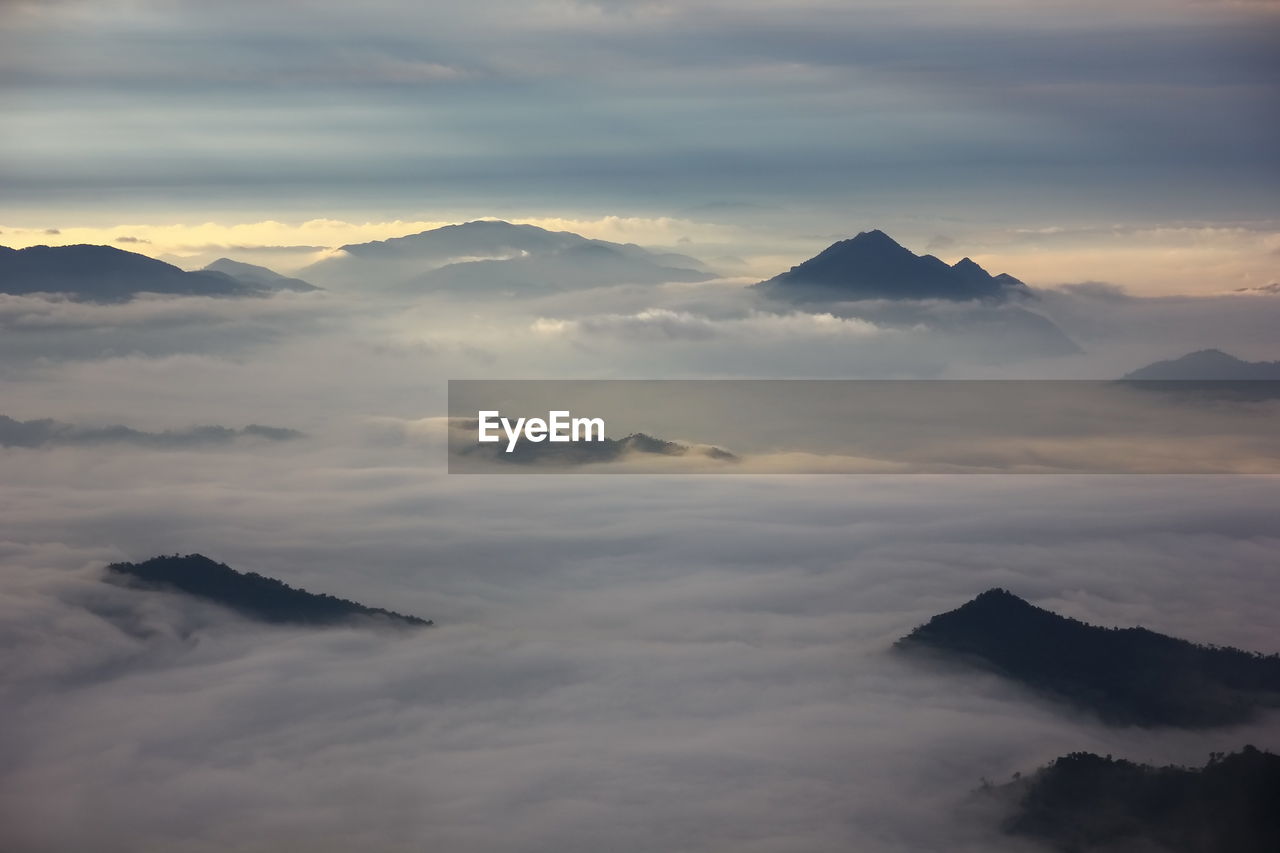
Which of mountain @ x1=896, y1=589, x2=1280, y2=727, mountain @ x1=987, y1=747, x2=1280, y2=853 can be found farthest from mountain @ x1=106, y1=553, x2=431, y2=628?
mountain @ x1=987, y1=747, x2=1280, y2=853

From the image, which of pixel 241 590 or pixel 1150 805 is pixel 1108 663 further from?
pixel 241 590

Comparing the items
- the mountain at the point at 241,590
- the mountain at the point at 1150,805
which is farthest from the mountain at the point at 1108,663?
the mountain at the point at 241,590

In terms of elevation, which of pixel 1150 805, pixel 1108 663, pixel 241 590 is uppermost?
pixel 241 590

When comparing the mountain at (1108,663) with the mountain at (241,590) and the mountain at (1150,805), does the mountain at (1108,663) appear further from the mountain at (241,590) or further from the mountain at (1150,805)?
the mountain at (241,590)

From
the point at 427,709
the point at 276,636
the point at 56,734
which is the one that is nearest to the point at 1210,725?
the point at 427,709

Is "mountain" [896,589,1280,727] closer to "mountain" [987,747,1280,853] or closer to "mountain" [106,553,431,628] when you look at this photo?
"mountain" [987,747,1280,853]

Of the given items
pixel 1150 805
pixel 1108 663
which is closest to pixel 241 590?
pixel 1108 663

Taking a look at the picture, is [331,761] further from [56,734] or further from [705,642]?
[705,642]
